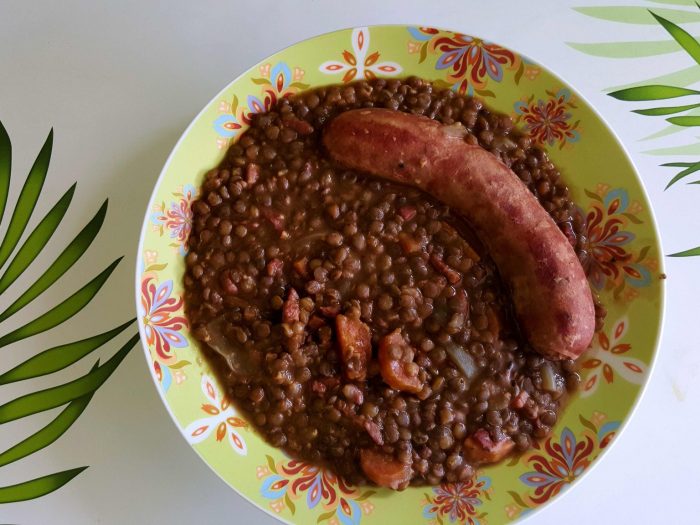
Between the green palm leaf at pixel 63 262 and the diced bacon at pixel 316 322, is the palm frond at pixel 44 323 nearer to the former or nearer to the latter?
the green palm leaf at pixel 63 262

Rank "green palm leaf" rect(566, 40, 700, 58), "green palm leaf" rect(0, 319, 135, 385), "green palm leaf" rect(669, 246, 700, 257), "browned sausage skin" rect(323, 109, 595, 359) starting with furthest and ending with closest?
"green palm leaf" rect(566, 40, 700, 58) → "green palm leaf" rect(669, 246, 700, 257) → "green palm leaf" rect(0, 319, 135, 385) → "browned sausage skin" rect(323, 109, 595, 359)

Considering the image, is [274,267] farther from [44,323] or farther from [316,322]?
[44,323]

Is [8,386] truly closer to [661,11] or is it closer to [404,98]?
[404,98]

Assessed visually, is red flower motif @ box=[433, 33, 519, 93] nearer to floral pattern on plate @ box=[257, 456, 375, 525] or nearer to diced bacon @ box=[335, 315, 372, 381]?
diced bacon @ box=[335, 315, 372, 381]

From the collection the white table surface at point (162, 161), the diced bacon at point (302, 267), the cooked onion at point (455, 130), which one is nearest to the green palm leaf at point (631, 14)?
the white table surface at point (162, 161)

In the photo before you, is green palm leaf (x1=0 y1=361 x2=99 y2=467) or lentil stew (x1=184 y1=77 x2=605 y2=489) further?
green palm leaf (x1=0 y1=361 x2=99 y2=467)

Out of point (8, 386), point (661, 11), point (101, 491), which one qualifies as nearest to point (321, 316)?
point (101, 491)

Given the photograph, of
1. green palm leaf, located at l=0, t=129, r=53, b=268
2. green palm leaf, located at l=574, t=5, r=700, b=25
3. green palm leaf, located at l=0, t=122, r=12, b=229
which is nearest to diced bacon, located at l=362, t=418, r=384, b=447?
green palm leaf, located at l=0, t=129, r=53, b=268
